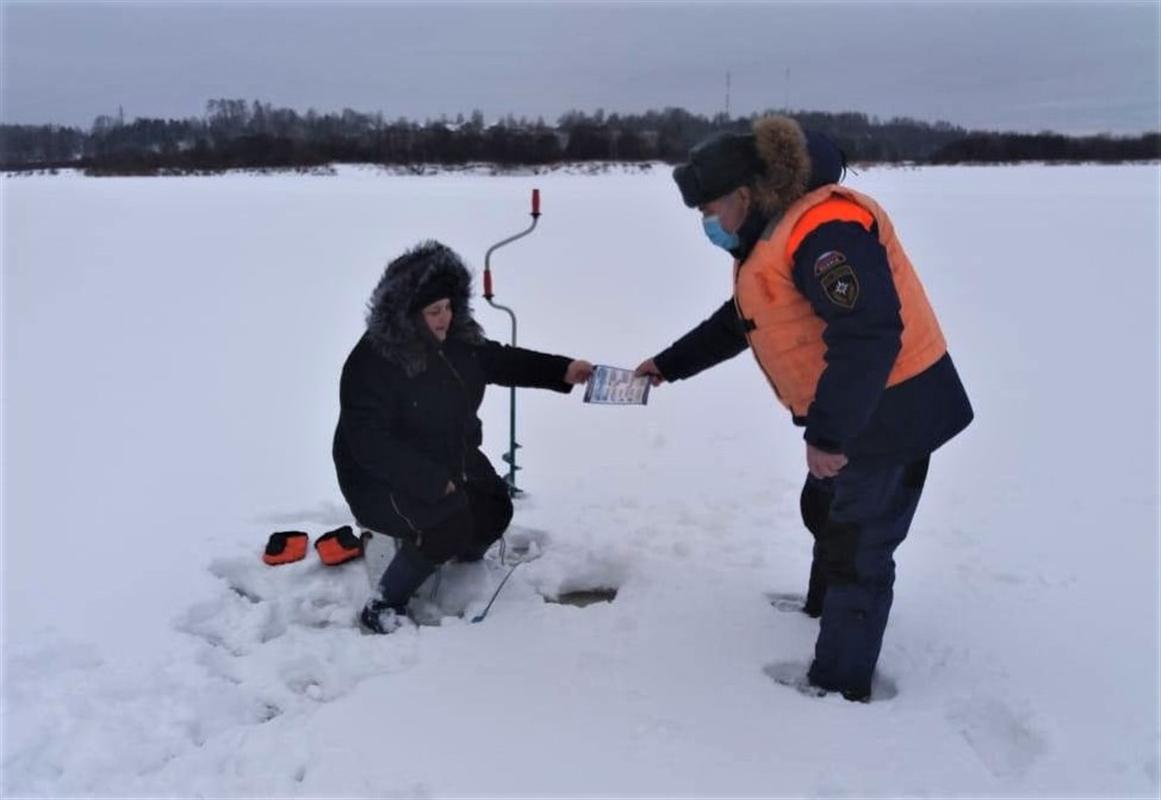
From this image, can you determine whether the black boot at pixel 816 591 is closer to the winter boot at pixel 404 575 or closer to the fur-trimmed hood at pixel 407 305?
the winter boot at pixel 404 575

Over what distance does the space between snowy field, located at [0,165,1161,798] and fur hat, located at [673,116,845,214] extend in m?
1.45

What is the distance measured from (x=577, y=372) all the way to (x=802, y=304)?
1334 mm

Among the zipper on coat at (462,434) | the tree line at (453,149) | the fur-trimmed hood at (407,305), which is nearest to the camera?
the fur-trimmed hood at (407,305)

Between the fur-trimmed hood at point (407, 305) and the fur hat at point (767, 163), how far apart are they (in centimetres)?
101

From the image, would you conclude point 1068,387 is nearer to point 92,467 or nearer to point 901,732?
point 901,732

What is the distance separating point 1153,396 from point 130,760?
6122mm

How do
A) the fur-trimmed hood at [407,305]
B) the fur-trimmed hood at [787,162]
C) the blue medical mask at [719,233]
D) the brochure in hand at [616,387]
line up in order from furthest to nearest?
the brochure in hand at [616,387], the fur-trimmed hood at [407,305], the blue medical mask at [719,233], the fur-trimmed hood at [787,162]

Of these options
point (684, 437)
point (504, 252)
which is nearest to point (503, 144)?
point (504, 252)

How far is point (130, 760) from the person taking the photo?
2.44m

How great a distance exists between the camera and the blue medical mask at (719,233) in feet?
8.29

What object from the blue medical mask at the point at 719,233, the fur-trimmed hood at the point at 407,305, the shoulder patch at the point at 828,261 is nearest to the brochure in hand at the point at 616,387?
the fur-trimmed hood at the point at 407,305

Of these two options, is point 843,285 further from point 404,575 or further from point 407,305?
point 404,575

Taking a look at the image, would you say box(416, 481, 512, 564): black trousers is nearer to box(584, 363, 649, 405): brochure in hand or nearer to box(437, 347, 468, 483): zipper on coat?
box(437, 347, 468, 483): zipper on coat

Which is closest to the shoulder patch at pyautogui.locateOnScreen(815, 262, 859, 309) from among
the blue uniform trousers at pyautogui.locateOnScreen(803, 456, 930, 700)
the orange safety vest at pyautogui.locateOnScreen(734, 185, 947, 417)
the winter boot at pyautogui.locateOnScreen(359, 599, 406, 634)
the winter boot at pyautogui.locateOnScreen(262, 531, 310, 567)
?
the orange safety vest at pyautogui.locateOnScreen(734, 185, 947, 417)
